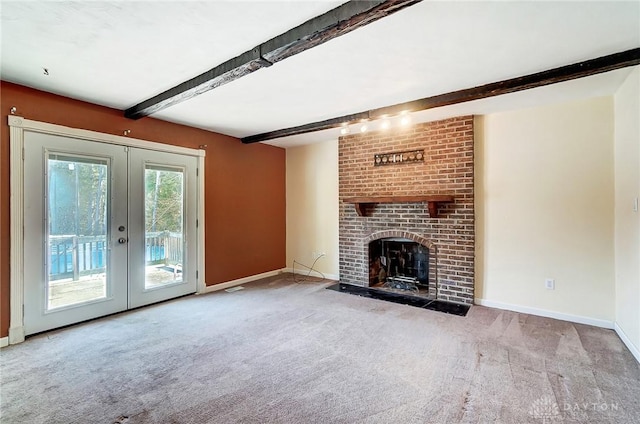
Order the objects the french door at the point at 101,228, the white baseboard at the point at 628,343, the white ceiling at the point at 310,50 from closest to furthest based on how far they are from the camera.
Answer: the white ceiling at the point at 310,50 < the white baseboard at the point at 628,343 < the french door at the point at 101,228

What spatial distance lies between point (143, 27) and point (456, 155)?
11.8 feet

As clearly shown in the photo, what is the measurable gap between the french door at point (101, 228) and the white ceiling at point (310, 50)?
73 cm

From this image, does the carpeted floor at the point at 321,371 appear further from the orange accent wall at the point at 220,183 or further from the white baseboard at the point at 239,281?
the orange accent wall at the point at 220,183

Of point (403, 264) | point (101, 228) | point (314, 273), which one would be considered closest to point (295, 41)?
point (101, 228)

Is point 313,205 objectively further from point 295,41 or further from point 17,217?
point 17,217

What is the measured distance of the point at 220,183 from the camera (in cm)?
463

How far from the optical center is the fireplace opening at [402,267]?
424 cm

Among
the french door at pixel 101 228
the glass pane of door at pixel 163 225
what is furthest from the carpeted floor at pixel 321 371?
the glass pane of door at pixel 163 225

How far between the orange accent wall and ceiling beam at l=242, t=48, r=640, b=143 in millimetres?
Answer: 1735

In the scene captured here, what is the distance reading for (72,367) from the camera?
2.35 m

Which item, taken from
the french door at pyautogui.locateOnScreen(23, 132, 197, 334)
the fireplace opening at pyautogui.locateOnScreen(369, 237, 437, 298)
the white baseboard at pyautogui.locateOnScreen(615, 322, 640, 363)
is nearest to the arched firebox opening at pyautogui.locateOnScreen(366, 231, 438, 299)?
the fireplace opening at pyautogui.locateOnScreen(369, 237, 437, 298)

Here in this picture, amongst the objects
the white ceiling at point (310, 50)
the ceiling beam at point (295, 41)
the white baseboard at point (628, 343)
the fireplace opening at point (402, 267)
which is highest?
the white ceiling at point (310, 50)

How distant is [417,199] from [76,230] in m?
4.06

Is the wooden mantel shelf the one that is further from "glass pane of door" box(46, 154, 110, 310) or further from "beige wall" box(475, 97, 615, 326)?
"glass pane of door" box(46, 154, 110, 310)
